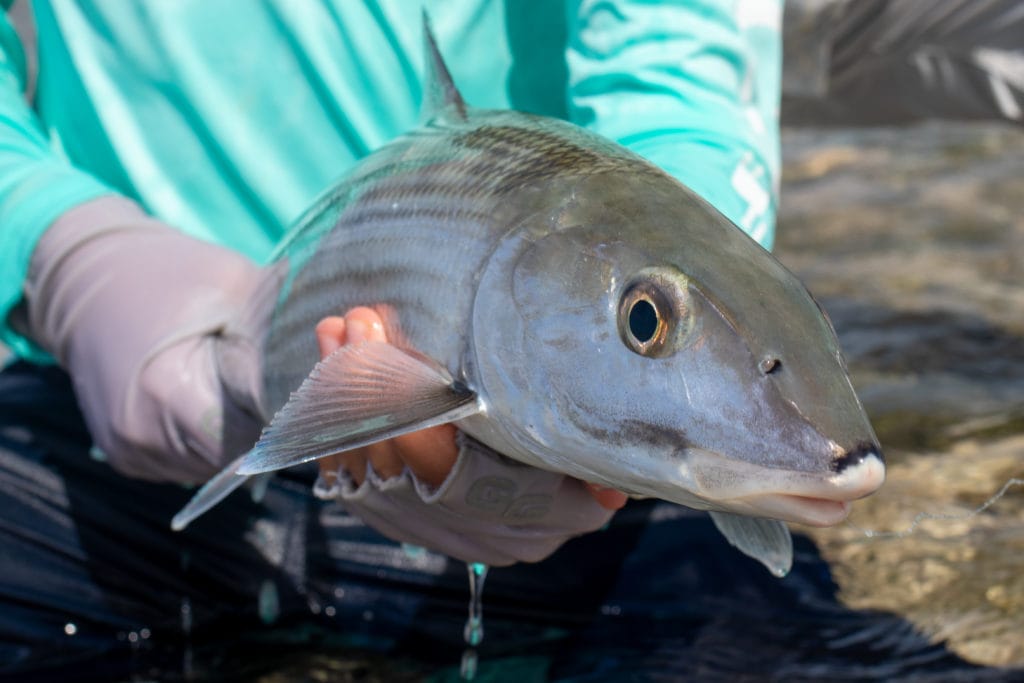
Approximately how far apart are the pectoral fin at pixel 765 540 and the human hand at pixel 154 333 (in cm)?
80

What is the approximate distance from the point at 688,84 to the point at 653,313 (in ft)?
3.58

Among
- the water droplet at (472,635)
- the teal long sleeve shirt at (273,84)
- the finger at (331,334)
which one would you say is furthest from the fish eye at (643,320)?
the water droplet at (472,635)

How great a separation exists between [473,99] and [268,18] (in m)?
0.46

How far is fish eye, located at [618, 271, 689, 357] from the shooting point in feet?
3.64

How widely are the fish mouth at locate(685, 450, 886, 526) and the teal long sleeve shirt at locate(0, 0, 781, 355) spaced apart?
1158 millimetres

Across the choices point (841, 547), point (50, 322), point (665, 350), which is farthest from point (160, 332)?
point (841, 547)

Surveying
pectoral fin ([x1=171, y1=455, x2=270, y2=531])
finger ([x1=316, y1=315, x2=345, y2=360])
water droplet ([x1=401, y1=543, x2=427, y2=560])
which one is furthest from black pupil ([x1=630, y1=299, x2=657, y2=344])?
water droplet ([x1=401, y1=543, x2=427, y2=560])

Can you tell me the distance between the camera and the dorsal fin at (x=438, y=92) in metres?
1.66

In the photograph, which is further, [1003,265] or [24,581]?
[1003,265]

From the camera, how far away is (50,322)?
213cm

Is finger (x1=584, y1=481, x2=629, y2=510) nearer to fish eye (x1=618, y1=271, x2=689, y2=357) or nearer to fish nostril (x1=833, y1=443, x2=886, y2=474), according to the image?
fish eye (x1=618, y1=271, x2=689, y2=357)

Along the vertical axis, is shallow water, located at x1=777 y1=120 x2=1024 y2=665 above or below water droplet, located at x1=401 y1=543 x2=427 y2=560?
below

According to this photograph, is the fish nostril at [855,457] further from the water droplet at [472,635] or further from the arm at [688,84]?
the water droplet at [472,635]

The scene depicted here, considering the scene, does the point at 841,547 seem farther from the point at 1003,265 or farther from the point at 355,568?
the point at 1003,265
